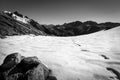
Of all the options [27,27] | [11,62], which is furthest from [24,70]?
[27,27]

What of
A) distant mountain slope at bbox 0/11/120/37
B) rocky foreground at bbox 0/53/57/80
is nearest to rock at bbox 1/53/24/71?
rocky foreground at bbox 0/53/57/80

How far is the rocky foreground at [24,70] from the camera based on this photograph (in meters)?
2.82

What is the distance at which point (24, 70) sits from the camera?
320 centimetres

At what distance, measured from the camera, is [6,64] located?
11.2 ft

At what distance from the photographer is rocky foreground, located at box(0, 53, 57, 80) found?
2816 mm

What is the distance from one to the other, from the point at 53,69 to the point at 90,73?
56.6 inches

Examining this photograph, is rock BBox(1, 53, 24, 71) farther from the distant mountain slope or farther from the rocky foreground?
the distant mountain slope

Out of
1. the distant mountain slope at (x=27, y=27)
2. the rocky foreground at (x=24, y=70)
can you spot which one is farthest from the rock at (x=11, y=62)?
the distant mountain slope at (x=27, y=27)

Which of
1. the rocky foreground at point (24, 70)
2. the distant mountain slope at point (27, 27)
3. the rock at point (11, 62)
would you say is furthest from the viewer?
the distant mountain slope at point (27, 27)

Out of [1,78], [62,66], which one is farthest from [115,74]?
[1,78]

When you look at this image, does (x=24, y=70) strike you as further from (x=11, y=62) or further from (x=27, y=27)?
(x=27, y=27)

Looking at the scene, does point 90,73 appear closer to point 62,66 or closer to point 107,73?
point 107,73

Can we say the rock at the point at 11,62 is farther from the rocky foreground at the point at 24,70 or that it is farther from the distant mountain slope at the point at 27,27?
the distant mountain slope at the point at 27,27

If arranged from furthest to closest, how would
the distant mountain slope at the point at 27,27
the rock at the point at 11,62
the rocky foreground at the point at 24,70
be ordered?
the distant mountain slope at the point at 27,27, the rock at the point at 11,62, the rocky foreground at the point at 24,70
